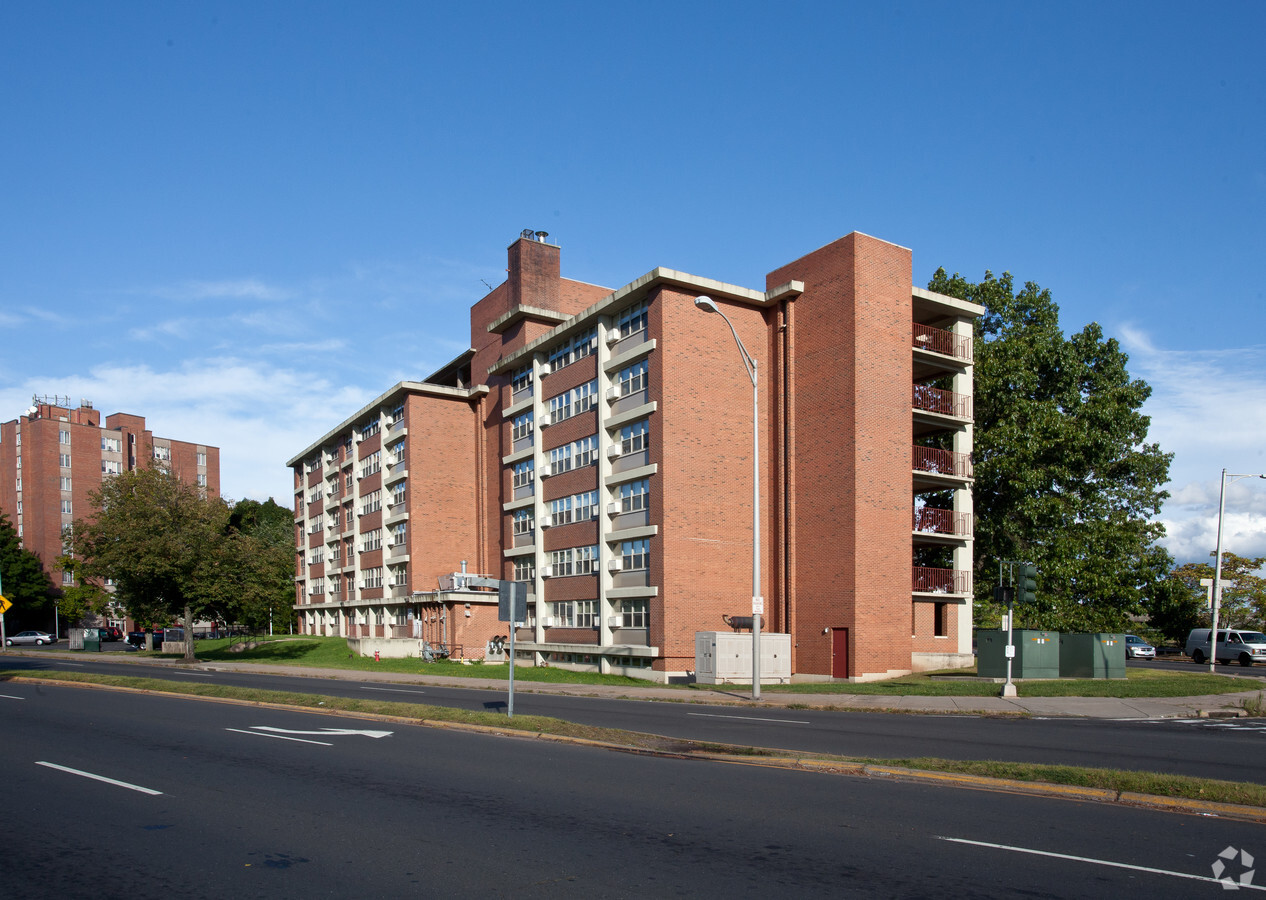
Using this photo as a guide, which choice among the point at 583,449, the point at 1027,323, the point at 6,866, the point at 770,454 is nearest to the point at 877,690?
the point at 770,454

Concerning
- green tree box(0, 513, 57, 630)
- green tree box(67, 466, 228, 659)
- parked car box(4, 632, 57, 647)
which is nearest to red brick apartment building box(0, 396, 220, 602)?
green tree box(0, 513, 57, 630)

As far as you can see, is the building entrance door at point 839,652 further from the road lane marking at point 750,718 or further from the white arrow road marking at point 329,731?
the white arrow road marking at point 329,731

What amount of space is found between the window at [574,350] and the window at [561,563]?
30.4ft

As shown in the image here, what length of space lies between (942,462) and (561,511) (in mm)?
17875

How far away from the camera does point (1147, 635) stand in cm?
6675

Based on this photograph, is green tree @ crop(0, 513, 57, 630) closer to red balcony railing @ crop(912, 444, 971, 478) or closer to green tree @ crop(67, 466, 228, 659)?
green tree @ crop(67, 466, 228, 659)

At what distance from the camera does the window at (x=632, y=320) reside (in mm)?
39812

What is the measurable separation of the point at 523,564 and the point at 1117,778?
4117 cm

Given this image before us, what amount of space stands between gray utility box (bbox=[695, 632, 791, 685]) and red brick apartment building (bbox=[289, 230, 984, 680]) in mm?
3237

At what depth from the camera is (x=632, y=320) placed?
133ft

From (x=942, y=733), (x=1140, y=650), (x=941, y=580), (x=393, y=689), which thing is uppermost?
(x=941, y=580)

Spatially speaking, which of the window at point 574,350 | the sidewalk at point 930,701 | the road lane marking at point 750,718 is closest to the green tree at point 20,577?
the window at point 574,350

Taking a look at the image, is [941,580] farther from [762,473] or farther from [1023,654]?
[1023,654]
